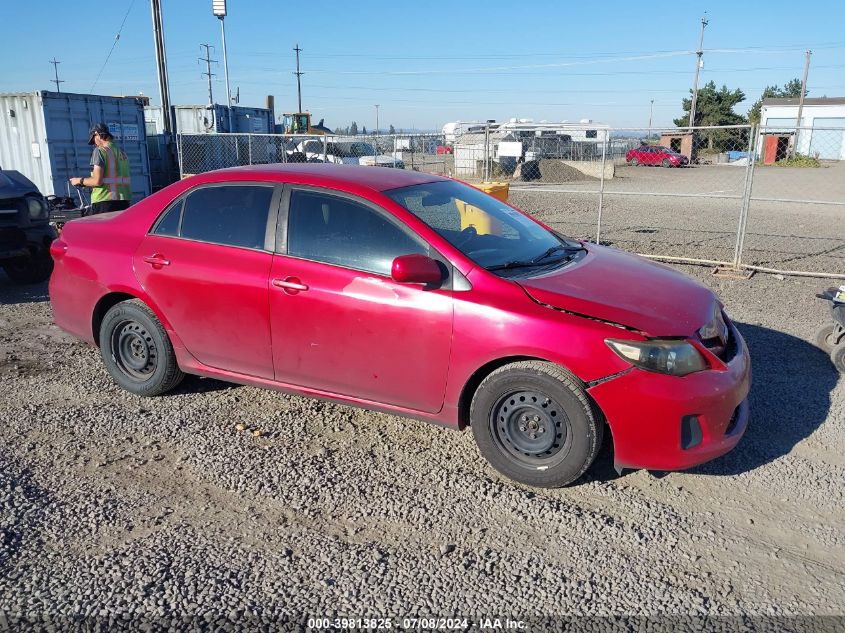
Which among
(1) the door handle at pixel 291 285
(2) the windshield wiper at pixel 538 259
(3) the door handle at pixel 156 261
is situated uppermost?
(2) the windshield wiper at pixel 538 259

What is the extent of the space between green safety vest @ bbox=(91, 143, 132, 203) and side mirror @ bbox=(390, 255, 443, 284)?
A: 18.2 ft

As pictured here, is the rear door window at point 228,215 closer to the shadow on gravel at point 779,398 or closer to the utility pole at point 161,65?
the shadow on gravel at point 779,398

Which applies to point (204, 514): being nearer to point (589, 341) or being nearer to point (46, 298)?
point (589, 341)

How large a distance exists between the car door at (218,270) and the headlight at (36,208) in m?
4.20

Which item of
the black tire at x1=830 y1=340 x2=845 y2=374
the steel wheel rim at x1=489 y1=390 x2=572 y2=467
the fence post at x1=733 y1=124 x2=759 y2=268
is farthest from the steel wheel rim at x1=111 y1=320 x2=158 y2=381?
the fence post at x1=733 y1=124 x2=759 y2=268

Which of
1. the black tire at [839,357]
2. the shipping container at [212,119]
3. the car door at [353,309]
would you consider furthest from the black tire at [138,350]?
the shipping container at [212,119]

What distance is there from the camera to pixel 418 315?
381cm

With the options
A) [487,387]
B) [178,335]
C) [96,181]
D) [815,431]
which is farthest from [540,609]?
[96,181]

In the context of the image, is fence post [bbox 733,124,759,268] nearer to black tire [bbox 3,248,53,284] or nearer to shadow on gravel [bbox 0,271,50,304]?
shadow on gravel [bbox 0,271,50,304]

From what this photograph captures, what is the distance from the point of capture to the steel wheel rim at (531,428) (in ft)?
11.9

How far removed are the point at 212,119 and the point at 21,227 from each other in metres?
14.6

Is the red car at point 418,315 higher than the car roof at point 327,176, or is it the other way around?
the car roof at point 327,176

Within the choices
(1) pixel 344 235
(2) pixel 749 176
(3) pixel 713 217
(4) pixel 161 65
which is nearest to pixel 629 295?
(1) pixel 344 235

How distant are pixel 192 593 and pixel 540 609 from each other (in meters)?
1.46
